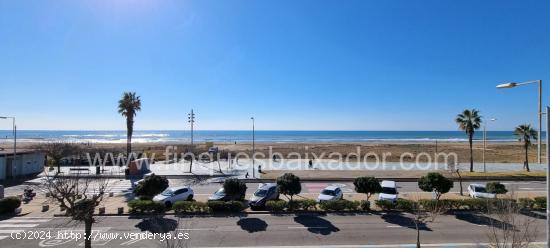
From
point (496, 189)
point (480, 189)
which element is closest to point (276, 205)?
point (496, 189)

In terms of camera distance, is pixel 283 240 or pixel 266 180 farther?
pixel 266 180

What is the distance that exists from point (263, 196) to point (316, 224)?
210 inches

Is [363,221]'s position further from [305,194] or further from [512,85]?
[512,85]

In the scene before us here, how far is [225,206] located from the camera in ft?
72.6

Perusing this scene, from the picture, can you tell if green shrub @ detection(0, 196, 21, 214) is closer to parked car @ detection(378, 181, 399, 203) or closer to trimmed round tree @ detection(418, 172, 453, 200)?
parked car @ detection(378, 181, 399, 203)

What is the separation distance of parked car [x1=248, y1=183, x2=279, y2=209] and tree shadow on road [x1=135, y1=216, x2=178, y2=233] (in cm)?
547

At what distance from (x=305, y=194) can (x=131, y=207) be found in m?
14.1

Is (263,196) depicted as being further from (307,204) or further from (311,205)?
(311,205)

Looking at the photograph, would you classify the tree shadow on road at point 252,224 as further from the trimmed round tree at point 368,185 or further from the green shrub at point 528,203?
the green shrub at point 528,203

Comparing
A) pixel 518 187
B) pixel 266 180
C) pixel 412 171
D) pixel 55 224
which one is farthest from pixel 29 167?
pixel 518 187

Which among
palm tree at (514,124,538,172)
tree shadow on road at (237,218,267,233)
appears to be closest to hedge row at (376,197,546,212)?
tree shadow on road at (237,218,267,233)

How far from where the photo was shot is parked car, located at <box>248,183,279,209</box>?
23.0 metres

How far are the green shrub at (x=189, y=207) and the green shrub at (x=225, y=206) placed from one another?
0.45 meters

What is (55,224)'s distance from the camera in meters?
19.6
